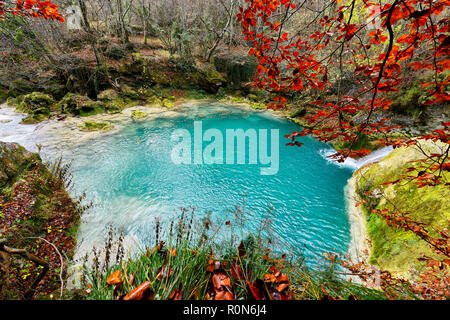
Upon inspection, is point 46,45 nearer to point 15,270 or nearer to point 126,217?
point 126,217

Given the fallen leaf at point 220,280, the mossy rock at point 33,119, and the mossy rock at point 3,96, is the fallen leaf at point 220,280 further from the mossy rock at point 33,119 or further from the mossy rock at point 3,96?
the mossy rock at point 3,96

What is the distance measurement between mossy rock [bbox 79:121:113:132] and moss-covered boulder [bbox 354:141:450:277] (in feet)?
37.7

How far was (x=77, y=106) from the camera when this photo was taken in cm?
1000

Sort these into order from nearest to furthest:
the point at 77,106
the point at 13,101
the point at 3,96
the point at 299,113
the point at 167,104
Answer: the point at 77,106 → the point at 13,101 → the point at 3,96 → the point at 299,113 → the point at 167,104

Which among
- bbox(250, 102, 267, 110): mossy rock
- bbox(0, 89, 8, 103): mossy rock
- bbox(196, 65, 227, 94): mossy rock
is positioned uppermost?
bbox(196, 65, 227, 94): mossy rock

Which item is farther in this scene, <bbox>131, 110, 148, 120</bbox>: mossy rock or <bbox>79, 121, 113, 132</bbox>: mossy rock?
<bbox>131, 110, 148, 120</bbox>: mossy rock

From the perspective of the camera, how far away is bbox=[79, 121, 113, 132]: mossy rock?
29.1 feet

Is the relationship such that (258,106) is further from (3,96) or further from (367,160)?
(3,96)

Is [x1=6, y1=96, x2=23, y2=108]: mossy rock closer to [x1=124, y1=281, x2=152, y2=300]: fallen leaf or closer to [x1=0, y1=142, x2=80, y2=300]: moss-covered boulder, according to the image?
[x1=0, y1=142, x2=80, y2=300]: moss-covered boulder

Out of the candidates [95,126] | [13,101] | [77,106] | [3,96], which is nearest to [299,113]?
[95,126]

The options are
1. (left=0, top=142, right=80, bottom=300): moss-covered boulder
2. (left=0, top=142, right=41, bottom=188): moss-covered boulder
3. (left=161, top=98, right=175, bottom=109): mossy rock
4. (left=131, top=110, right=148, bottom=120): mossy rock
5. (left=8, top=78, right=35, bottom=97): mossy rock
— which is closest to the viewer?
(left=0, top=142, right=80, bottom=300): moss-covered boulder

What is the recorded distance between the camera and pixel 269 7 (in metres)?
2.21

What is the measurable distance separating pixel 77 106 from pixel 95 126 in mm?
2380

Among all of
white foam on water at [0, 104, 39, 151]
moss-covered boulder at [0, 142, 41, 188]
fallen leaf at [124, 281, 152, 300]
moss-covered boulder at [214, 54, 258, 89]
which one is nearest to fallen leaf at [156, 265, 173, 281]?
fallen leaf at [124, 281, 152, 300]
